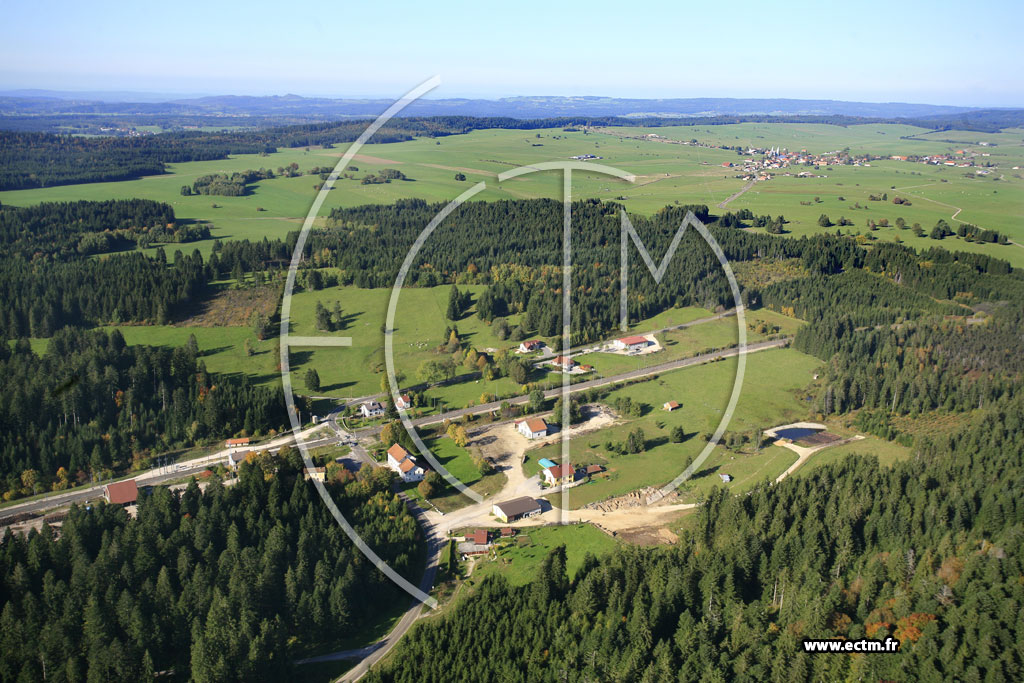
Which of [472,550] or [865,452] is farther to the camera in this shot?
[865,452]

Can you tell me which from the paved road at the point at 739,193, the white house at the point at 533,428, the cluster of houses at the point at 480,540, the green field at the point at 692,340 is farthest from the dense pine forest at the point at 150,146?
the cluster of houses at the point at 480,540

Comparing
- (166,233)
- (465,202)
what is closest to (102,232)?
(166,233)

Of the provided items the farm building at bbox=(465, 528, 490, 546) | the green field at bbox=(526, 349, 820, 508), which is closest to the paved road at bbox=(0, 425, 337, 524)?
the farm building at bbox=(465, 528, 490, 546)

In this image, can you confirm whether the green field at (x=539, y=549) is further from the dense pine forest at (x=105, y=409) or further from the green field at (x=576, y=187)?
the green field at (x=576, y=187)

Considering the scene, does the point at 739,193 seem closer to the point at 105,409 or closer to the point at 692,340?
the point at 692,340

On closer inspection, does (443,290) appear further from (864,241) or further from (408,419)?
(864,241)

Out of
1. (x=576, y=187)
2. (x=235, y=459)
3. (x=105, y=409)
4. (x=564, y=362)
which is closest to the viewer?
(x=235, y=459)
